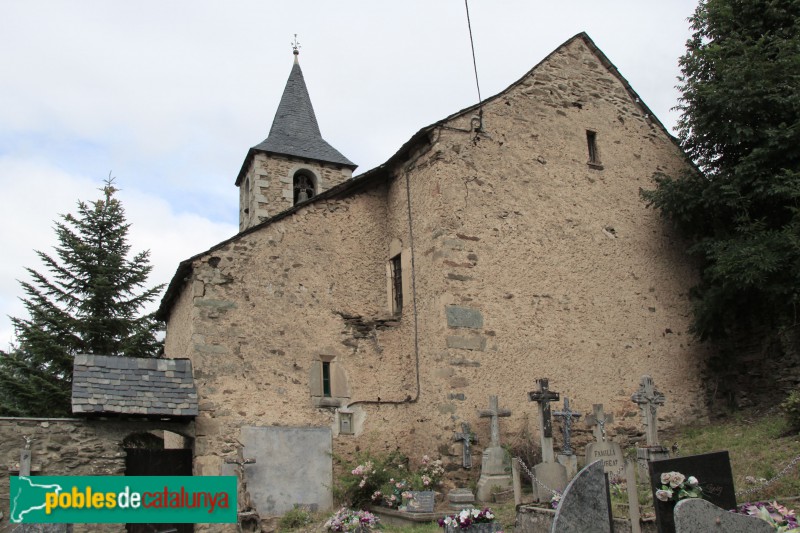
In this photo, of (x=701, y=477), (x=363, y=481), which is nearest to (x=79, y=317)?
(x=363, y=481)

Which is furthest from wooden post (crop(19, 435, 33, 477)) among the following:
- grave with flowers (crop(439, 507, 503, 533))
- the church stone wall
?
the church stone wall

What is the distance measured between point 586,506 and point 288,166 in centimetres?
1750

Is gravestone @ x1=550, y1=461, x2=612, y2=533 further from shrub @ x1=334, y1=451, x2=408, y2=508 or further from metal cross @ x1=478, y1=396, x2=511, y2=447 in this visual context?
shrub @ x1=334, y1=451, x2=408, y2=508

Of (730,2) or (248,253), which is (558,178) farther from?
(248,253)

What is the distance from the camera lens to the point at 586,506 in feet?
19.8

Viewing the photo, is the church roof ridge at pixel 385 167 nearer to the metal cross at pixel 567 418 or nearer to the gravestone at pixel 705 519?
the metal cross at pixel 567 418

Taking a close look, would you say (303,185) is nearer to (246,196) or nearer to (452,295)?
(246,196)

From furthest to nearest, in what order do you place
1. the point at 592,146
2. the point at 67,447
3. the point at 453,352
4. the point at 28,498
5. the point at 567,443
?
the point at 592,146, the point at 453,352, the point at 567,443, the point at 67,447, the point at 28,498

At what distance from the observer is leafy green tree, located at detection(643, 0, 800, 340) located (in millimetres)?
12227

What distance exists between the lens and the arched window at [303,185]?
2231 cm

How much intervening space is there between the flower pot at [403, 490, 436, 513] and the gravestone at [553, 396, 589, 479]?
221 centimetres

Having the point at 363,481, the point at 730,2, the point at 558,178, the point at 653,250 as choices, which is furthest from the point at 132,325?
the point at 730,2

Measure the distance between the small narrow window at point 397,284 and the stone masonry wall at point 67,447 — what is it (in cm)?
496

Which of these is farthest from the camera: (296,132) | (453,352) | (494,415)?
(296,132)
